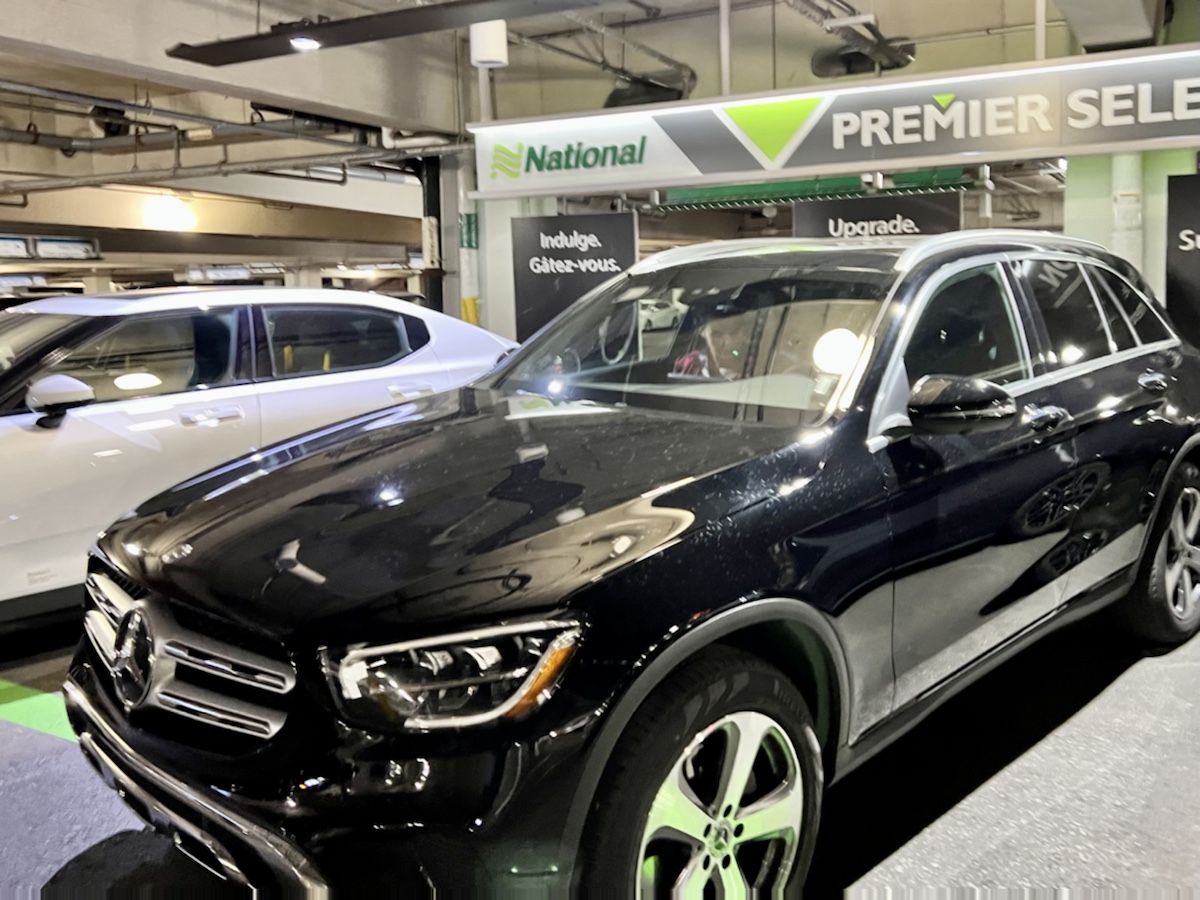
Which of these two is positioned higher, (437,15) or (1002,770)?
(437,15)

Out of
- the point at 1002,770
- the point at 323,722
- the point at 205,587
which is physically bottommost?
the point at 1002,770

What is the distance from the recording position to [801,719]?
93.7 inches

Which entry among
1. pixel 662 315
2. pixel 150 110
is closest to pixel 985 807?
pixel 662 315

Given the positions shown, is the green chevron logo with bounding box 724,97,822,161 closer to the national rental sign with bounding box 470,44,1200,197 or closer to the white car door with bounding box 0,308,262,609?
the national rental sign with bounding box 470,44,1200,197

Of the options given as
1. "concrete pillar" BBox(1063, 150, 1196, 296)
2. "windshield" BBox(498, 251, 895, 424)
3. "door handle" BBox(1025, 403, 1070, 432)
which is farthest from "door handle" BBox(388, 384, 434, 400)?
"concrete pillar" BBox(1063, 150, 1196, 296)

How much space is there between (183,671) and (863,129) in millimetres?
6248

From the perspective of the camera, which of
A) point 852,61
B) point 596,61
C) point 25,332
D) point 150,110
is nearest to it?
point 25,332

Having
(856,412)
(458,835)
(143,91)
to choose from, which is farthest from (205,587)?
(143,91)

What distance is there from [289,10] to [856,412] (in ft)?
22.6

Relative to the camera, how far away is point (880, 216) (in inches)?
349

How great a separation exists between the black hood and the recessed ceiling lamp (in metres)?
15.8

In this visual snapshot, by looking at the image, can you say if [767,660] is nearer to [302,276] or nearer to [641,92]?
[641,92]

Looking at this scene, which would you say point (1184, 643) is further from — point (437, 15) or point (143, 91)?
point (143, 91)

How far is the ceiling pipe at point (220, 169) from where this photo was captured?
33.6 ft
